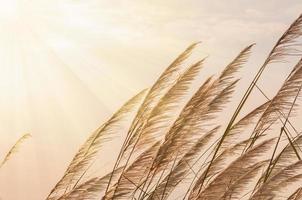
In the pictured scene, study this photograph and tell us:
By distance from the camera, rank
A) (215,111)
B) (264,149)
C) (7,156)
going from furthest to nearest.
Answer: (7,156) → (264,149) → (215,111)

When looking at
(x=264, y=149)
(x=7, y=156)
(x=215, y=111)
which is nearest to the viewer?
(x=215, y=111)

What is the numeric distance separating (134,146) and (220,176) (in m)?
0.63

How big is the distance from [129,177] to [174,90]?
0.71 m

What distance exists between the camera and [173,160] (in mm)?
4434

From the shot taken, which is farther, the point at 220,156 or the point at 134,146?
the point at 220,156

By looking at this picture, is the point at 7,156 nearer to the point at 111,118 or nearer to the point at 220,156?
the point at 111,118

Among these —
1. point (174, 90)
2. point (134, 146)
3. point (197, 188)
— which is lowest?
point (197, 188)

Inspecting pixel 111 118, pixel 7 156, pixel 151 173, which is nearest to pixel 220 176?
pixel 151 173

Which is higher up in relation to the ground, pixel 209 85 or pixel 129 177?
pixel 209 85

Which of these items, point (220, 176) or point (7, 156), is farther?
point (7, 156)

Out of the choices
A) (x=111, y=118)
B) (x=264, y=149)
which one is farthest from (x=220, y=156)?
(x=111, y=118)

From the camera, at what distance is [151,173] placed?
14.5ft

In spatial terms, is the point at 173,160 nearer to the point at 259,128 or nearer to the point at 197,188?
the point at 197,188

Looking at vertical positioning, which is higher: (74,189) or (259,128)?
(259,128)
